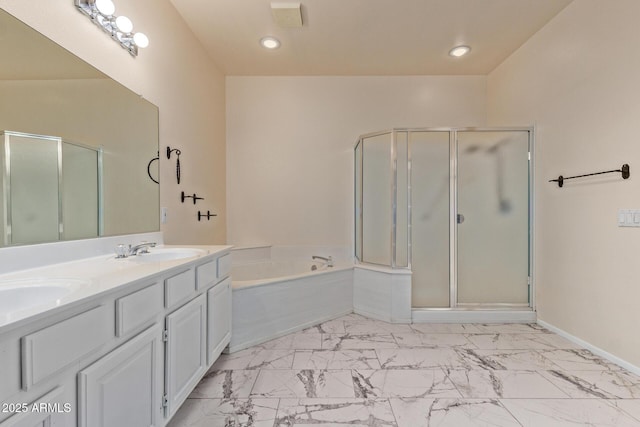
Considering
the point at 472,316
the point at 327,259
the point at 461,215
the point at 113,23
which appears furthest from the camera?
the point at 327,259

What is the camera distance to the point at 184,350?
140 cm

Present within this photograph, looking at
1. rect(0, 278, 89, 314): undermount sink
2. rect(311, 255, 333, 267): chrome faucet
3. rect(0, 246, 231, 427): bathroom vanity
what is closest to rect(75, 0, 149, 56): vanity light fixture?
rect(0, 246, 231, 427): bathroom vanity

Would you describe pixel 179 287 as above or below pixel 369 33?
below

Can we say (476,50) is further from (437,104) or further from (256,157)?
(256,157)

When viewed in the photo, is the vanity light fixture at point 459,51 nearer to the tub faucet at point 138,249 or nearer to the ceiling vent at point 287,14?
the ceiling vent at point 287,14

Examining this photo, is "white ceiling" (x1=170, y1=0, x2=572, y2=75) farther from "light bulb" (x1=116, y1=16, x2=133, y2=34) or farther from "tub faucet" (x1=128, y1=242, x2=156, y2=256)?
"tub faucet" (x1=128, y1=242, x2=156, y2=256)

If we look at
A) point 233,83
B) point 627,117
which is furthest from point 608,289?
point 233,83

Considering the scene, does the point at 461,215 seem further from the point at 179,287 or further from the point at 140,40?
the point at 140,40

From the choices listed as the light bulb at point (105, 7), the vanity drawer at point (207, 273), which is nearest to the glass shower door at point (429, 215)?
the vanity drawer at point (207, 273)

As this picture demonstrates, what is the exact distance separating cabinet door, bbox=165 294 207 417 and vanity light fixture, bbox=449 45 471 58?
10.6ft

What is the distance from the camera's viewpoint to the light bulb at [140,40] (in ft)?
5.91

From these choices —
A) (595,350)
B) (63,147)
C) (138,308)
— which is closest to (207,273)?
(138,308)

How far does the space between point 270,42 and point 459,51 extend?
75.3 inches

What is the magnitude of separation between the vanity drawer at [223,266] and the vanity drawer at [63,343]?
0.94 meters
